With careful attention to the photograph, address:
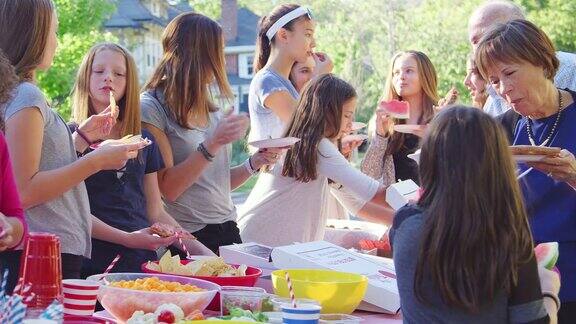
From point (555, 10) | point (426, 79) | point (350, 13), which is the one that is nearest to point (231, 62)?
point (350, 13)

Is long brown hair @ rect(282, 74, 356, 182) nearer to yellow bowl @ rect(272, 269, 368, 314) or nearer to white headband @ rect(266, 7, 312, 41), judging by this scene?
white headband @ rect(266, 7, 312, 41)

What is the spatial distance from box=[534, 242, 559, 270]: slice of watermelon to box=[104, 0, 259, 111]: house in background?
38083 millimetres

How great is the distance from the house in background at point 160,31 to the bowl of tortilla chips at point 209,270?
3755 cm

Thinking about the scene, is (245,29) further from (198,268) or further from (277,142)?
(198,268)

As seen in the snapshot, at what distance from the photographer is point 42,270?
252 cm

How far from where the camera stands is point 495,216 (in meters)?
2.64

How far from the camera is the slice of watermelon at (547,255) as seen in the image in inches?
114

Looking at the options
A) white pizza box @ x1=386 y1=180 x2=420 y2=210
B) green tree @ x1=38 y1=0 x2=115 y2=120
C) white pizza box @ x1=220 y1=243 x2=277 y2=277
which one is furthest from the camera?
green tree @ x1=38 y1=0 x2=115 y2=120

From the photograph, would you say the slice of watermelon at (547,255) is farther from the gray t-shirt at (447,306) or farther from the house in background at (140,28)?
the house in background at (140,28)

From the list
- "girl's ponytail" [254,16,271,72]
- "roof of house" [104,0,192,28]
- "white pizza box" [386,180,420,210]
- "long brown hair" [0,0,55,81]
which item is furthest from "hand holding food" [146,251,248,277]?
"roof of house" [104,0,192,28]

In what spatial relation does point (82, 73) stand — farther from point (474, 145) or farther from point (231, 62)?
point (231, 62)

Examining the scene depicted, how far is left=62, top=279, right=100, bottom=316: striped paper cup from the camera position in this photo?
107 inches

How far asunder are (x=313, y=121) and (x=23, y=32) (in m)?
1.63

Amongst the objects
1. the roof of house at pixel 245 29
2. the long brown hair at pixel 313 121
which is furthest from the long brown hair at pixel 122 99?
the roof of house at pixel 245 29
